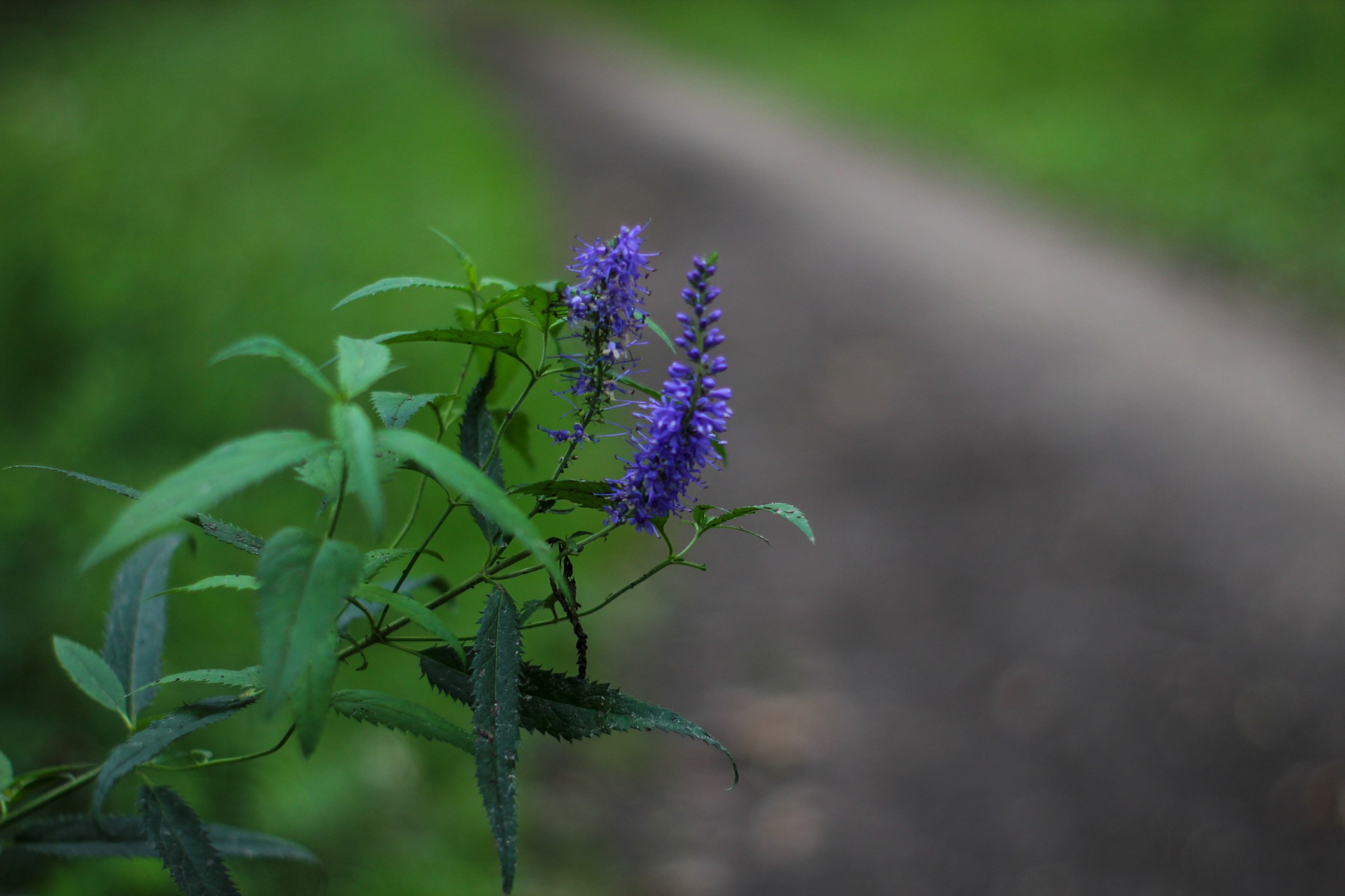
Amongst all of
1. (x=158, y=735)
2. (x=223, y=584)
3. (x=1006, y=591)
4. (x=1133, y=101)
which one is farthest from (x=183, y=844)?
(x=1133, y=101)

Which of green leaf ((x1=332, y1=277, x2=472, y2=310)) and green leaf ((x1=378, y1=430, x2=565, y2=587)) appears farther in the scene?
green leaf ((x1=332, y1=277, x2=472, y2=310))

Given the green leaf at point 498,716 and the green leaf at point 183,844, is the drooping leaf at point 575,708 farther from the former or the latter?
the green leaf at point 183,844

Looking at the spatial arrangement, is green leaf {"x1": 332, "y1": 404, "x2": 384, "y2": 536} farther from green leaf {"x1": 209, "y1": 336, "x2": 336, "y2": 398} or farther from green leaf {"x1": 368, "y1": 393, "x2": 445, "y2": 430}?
Result: green leaf {"x1": 368, "y1": 393, "x2": 445, "y2": 430}

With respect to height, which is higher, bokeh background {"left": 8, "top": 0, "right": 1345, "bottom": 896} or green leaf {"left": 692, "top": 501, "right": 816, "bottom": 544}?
bokeh background {"left": 8, "top": 0, "right": 1345, "bottom": 896}

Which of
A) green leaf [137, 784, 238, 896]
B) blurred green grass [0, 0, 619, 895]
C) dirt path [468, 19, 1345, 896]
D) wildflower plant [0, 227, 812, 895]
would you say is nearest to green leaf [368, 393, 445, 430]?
wildflower plant [0, 227, 812, 895]

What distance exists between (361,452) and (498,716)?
0.34 metres

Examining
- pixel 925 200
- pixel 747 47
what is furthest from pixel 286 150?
pixel 747 47

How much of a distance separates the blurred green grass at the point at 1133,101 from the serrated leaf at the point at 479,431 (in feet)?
24.1

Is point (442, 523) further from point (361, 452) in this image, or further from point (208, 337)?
point (208, 337)

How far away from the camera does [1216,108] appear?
31.2 ft

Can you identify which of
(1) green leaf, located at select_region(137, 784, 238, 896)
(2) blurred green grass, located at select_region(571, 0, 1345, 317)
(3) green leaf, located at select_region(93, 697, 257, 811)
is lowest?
(1) green leaf, located at select_region(137, 784, 238, 896)

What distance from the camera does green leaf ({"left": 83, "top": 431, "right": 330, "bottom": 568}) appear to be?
2.56ft

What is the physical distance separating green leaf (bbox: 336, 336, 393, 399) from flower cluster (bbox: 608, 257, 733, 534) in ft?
0.90

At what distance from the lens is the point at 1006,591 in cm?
483
